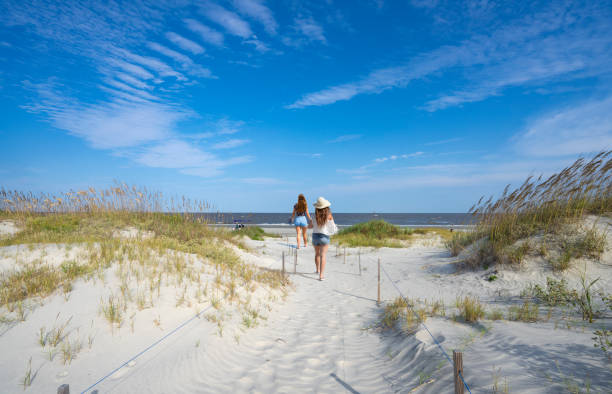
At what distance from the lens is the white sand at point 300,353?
102 inches

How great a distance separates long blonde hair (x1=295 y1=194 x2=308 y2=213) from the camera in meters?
11.5

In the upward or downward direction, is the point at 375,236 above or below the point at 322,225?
below

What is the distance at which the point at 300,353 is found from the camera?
3670mm

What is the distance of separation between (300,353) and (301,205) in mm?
8236

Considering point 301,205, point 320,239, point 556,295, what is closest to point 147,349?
point 320,239

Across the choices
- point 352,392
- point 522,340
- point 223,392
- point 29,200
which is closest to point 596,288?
point 522,340

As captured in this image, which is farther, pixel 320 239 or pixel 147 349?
pixel 320 239

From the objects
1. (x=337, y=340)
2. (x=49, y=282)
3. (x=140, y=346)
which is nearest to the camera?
(x=140, y=346)

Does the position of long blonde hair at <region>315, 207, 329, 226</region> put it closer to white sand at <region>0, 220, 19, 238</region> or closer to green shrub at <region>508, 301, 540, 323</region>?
green shrub at <region>508, 301, 540, 323</region>

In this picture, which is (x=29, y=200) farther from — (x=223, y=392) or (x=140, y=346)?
(x=223, y=392)

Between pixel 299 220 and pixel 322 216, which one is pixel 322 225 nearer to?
pixel 322 216

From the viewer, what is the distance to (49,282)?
4.40m

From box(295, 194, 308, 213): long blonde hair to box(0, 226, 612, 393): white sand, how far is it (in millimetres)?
6552

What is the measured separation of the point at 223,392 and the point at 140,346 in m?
1.39
